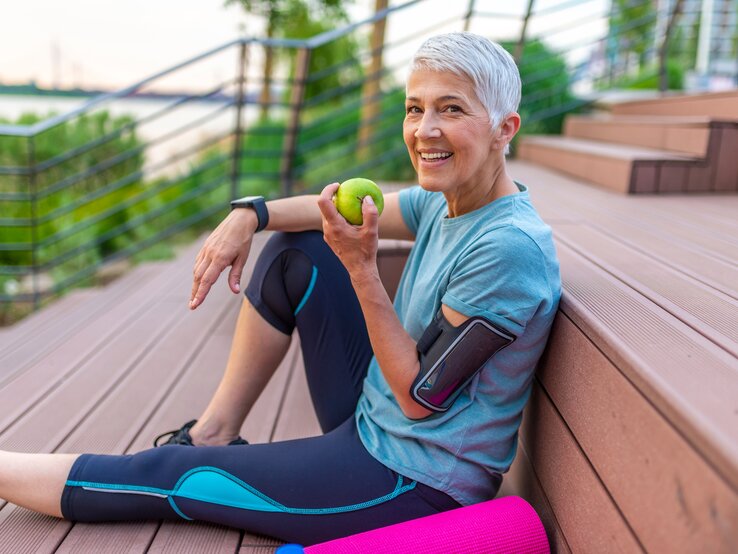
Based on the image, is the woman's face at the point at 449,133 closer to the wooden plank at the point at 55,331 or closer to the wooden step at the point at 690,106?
the wooden plank at the point at 55,331

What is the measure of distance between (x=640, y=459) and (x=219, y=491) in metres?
0.86

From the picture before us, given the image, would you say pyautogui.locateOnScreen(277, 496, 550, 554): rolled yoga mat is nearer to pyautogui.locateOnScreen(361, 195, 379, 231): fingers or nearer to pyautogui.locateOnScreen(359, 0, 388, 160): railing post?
pyautogui.locateOnScreen(361, 195, 379, 231): fingers

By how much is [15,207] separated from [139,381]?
172 inches

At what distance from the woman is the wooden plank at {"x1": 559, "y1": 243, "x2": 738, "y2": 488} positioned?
112mm

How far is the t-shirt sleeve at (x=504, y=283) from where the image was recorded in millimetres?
1207

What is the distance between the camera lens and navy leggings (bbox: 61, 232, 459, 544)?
137 cm

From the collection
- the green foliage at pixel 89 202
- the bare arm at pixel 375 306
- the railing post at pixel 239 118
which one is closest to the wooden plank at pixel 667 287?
the bare arm at pixel 375 306

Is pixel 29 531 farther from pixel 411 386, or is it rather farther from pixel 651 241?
pixel 651 241

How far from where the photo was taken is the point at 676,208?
9.42 feet

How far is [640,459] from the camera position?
917mm

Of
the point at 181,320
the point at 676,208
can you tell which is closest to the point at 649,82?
the point at 676,208

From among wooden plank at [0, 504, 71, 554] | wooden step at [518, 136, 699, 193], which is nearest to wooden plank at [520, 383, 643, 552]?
wooden plank at [0, 504, 71, 554]

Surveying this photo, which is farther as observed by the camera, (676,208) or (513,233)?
(676,208)

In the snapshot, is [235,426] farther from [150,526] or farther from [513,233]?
[513,233]
